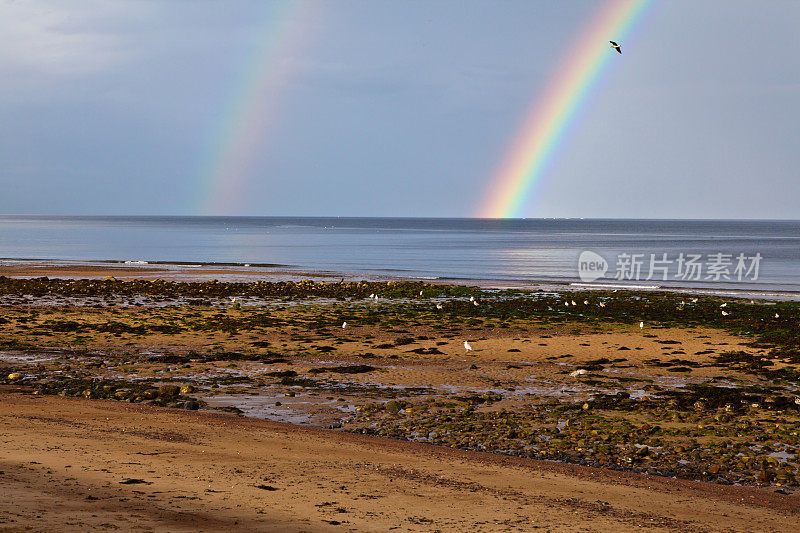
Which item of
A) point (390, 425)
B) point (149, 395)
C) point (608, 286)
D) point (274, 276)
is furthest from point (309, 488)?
point (274, 276)

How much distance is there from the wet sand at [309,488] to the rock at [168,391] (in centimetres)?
245

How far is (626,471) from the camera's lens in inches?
386

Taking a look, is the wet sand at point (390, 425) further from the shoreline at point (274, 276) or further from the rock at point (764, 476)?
the shoreline at point (274, 276)

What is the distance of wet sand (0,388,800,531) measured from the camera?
23.7 feet

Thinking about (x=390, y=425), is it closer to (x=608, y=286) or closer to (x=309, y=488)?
(x=309, y=488)

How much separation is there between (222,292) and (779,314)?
2432cm

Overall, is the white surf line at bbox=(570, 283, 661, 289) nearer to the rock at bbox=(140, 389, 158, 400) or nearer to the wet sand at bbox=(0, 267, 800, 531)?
the wet sand at bbox=(0, 267, 800, 531)

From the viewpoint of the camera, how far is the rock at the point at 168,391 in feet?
45.4

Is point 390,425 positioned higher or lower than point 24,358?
higher

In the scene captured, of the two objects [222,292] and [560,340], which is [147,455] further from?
[222,292]

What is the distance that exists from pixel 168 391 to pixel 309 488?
6.38m

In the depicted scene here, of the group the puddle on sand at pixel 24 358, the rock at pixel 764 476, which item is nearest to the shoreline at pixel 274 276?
the puddle on sand at pixel 24 358

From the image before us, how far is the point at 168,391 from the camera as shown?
45.9 feet

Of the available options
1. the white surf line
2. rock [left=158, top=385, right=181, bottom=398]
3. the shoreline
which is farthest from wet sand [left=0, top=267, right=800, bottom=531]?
the white surf line
